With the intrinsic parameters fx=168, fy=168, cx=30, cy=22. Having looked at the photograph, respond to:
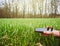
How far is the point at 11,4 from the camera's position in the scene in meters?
1.86

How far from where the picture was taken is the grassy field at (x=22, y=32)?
177 cm

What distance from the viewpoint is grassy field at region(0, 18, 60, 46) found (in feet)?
5.80

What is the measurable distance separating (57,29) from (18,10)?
0.48 m

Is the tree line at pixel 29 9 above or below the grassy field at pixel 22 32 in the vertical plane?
above

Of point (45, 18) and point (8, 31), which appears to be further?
point (45, 18)

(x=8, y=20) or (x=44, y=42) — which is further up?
(x=8, y=20)

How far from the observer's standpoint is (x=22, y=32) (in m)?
1.80

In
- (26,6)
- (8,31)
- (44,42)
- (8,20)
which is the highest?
(26,6)

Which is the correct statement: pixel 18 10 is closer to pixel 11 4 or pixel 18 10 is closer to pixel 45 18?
pixel 11 4

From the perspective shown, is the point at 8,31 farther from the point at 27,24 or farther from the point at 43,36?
the point at 43,36

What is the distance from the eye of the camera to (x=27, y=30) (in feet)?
5.96

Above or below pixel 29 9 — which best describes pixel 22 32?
below

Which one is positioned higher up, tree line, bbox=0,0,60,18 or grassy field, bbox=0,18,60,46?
tree line, bbox=0,0,60,18

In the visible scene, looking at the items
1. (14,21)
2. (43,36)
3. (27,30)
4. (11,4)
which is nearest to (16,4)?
(11,4)
